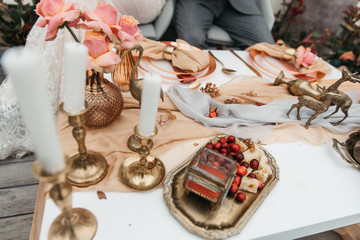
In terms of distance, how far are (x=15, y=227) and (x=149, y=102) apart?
0.87 m

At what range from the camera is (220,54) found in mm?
1178

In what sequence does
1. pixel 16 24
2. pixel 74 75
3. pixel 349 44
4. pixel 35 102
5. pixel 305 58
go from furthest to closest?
pixel 349 44 → pixel 16 24 → pixel 305 58 → pixel 74 75 → pixel 35 102

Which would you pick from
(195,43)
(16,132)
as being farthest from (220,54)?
(16,132)

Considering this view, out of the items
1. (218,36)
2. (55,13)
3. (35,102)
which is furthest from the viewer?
(218,36)

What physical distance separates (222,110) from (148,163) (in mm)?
336

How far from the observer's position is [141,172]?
54cm

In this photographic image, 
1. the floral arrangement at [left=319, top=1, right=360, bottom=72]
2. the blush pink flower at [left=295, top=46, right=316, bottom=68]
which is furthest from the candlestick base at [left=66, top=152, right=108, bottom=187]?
the floral arrangement at [left=319, top=1, right=360, bottom=72]

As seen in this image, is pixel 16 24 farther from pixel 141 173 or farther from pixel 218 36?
pixel 141 173

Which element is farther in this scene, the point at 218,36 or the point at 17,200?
the point at 218,36

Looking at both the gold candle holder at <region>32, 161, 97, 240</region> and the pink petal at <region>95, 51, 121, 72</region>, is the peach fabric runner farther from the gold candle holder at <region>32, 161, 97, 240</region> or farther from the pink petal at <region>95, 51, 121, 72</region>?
the pink petal at <region>95, 51, 121, 72</region>

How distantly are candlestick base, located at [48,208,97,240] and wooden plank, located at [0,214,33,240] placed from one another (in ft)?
1.95

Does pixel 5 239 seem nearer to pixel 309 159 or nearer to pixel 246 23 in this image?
→ pixel 309 159

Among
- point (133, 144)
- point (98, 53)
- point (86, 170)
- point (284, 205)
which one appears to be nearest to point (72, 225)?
point (86, 170)

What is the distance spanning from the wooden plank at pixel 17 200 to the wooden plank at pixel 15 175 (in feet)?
0.08
